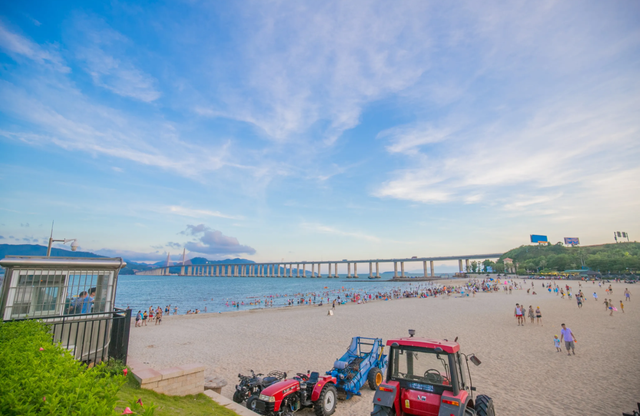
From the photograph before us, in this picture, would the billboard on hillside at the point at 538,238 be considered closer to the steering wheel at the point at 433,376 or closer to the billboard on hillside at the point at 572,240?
the billboard on hillside at the point at 572,240

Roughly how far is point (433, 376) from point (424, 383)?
227 millimetres

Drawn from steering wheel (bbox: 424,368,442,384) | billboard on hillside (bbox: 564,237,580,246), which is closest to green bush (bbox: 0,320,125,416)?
steering wheel (bbox: 424,368,442,384)

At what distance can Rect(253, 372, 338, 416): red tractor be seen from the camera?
24.2 ft

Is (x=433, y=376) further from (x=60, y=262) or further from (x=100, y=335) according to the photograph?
(x=60, y=262)

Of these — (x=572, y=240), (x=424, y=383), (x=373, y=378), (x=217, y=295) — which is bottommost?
(x=217, y=295)

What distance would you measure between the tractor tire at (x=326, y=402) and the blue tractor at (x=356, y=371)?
0.51 metres

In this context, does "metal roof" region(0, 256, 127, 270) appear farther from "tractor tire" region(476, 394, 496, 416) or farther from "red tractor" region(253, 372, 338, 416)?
"tractor tire" region(476, 394, 496, 416)

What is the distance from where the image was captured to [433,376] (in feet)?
20.6

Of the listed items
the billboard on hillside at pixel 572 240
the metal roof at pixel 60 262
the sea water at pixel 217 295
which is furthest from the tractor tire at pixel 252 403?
the billboard on hillside at pixel 572 240

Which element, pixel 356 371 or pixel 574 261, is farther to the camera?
pixel 574 261

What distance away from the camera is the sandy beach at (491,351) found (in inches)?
387

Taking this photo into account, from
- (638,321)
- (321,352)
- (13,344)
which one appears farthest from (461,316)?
(13,344)

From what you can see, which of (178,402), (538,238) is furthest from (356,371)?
(538,238)

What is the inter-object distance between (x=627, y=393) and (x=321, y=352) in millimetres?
11286
